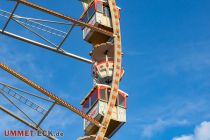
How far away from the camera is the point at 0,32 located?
21609mm

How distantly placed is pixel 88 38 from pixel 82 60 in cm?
148

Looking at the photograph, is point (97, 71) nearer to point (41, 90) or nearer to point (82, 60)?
point (82, 60)

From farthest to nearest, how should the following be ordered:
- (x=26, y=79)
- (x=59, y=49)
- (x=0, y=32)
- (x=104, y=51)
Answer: (x=104, y=51) < (x=59, y=49) < (x=0, y=32) < (x=26, y=79)

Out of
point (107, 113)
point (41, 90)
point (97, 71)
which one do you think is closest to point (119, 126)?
point (107, 113)

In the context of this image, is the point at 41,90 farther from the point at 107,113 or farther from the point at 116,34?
the point at 116,34

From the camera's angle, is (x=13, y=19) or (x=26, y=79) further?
(x=13, y=19)

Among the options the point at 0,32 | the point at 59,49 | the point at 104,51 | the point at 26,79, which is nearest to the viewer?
the point at 26,79

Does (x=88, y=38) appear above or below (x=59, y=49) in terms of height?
above

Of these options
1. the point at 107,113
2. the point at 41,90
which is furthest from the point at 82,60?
the point at 41,90

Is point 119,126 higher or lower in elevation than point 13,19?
lower

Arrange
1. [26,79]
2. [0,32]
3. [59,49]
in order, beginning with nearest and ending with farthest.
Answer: [26,79] < [0,32] < [59,49]

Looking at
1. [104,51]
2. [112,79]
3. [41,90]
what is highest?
[104,51]

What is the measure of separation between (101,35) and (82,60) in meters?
1.62

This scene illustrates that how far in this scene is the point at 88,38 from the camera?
25672 millimetres
